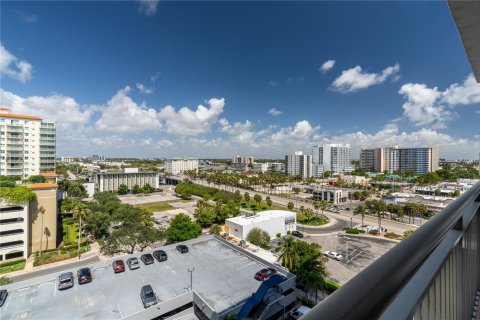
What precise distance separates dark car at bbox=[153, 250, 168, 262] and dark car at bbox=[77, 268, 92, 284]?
3079 millimetres

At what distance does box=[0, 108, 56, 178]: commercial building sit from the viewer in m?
32.0

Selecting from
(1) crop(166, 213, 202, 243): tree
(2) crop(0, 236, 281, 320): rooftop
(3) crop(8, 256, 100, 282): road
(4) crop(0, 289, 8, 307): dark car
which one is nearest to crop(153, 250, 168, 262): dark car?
(2) crop(0, 236, 281, 320): rooftop

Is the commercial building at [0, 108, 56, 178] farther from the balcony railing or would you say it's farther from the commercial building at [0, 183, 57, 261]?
the balcony railing

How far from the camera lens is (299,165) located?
77562mm

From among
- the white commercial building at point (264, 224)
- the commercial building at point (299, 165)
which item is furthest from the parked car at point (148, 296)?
the commercial building at point (299, 165)

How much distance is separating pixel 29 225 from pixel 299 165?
67.8 meters

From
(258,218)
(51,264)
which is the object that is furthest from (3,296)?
(258,218)

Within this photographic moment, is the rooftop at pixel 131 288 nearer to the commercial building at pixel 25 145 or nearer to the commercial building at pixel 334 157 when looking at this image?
the commercial building at pixel 25 145

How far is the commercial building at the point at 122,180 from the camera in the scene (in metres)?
47.9

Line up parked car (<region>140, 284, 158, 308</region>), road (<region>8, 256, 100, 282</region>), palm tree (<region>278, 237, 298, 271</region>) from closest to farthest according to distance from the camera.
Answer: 1. parked car (<region>140, 284, 158, 308</region>)
2. palm tree (<region>278, 237, 298, 271</region>)
3. road (<region>8, 256, 100, 282</region>)

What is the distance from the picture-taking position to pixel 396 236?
72.8 ft

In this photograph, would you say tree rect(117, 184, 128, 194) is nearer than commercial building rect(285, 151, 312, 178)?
Yes

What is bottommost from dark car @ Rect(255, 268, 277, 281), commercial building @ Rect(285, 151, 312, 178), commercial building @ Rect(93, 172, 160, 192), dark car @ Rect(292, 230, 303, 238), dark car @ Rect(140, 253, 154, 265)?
dark car @ Rect(292, 230, 303, 238)

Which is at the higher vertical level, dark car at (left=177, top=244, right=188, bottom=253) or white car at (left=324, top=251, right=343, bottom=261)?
dark car at (left=177, top=244, right=188, bottom=253)
